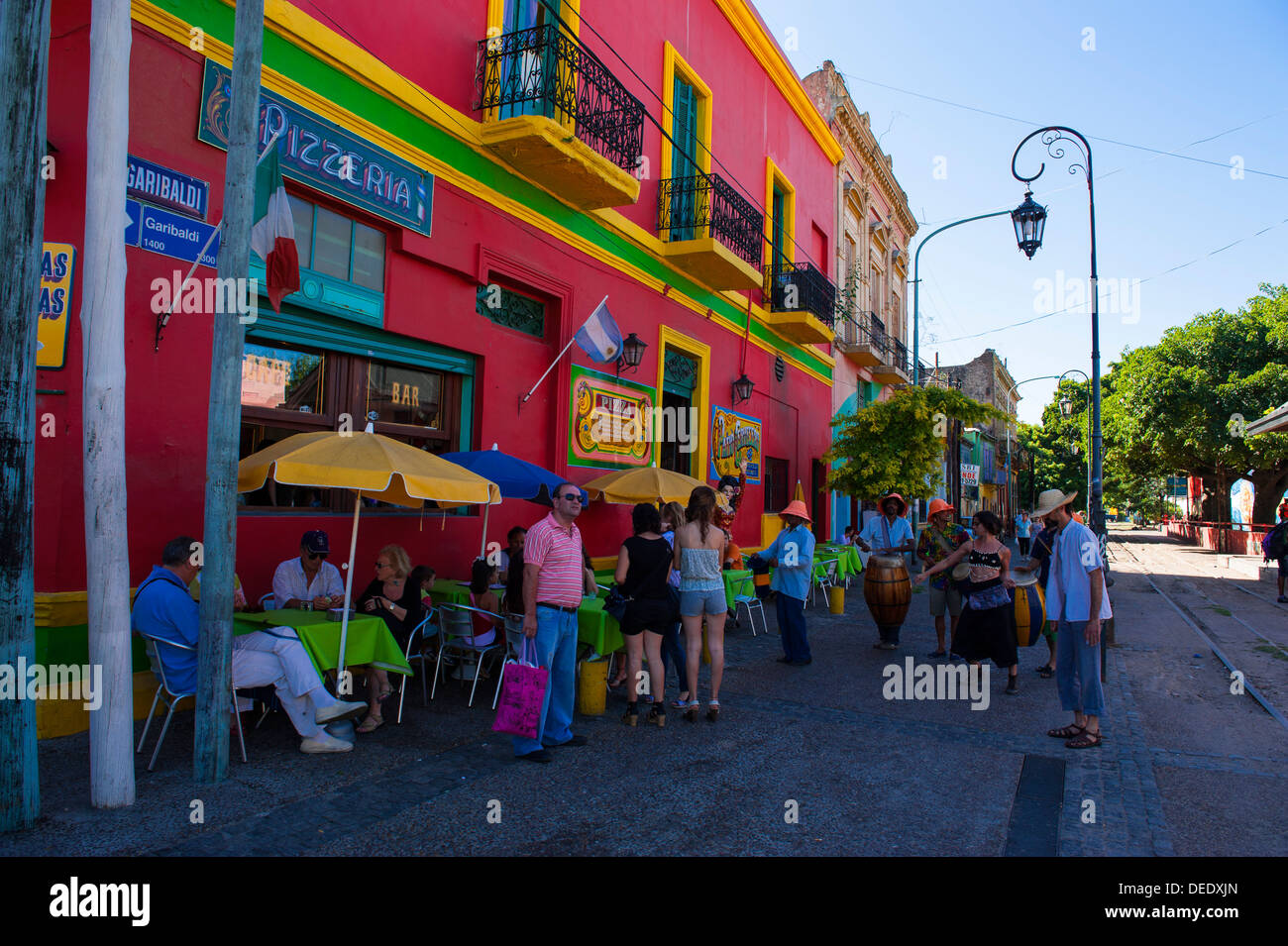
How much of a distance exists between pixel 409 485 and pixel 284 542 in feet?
6.29

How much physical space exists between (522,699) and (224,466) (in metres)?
2.29

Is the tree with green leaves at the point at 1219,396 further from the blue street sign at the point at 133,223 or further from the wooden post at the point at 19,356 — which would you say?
the wooden post at the point at 19,356

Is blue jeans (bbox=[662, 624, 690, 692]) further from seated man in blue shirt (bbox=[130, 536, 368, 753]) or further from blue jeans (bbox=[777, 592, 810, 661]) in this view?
seated man in blue shirt (bbox=[130, 536, 368, 753])

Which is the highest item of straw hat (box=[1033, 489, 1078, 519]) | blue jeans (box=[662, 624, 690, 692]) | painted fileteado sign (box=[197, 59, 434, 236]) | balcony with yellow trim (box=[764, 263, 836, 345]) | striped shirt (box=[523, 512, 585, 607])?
balcony with yellow trim (box=[764, 263, 836, 345])

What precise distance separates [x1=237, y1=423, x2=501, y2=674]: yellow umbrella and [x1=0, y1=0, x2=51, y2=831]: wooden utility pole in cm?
128

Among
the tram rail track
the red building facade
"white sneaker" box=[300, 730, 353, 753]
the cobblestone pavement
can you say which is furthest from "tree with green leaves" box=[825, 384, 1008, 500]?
"white sneaker" box=[300, 730, 353, 753]

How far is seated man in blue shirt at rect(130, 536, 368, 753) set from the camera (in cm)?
482

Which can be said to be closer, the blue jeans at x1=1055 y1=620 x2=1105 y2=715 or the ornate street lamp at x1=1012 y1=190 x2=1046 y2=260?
the blue jeans at x1=1055 y1=620 x2=1105 y2=715

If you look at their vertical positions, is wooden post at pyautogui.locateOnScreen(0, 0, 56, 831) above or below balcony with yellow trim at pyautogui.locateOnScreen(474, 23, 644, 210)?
below

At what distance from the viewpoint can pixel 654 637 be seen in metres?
6.21

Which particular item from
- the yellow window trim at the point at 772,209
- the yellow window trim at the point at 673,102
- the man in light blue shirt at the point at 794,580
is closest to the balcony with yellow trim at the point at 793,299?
the yellow window trim at the point at 772,209

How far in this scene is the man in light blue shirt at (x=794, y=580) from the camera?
327 inches

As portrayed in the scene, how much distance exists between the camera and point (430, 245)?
8062 millimetres

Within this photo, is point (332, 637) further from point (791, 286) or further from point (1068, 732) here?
point (791, 286)
